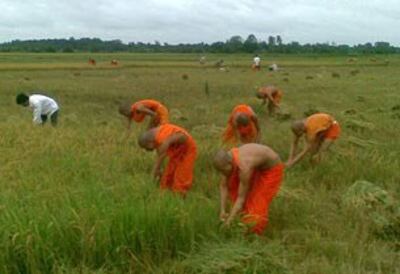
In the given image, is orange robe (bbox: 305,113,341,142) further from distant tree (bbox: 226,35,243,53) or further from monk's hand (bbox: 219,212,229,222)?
distant tree (bbox: 226,35,243,53)

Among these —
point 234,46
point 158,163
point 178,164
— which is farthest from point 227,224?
point 234,46

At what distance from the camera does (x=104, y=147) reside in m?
9.28

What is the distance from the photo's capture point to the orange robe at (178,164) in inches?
281

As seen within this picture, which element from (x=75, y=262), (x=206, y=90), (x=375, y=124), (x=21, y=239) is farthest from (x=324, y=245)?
(x=206, y=90)

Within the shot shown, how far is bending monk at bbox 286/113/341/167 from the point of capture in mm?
9078

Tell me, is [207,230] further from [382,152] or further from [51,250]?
[382,152]

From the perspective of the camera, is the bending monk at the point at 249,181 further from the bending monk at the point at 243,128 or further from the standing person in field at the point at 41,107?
the standing person in field at the point at 41,107

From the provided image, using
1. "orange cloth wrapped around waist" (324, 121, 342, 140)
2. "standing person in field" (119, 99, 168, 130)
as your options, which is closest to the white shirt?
"standing person in field" (119, 99, 168, 130)

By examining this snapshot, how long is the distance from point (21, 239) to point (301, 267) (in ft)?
8.10

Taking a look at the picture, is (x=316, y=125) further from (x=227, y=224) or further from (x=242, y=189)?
(x=227, y=224)

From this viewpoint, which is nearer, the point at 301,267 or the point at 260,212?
the point at 301,267

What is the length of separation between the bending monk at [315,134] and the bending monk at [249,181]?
289 cm

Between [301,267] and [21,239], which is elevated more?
[21,239]

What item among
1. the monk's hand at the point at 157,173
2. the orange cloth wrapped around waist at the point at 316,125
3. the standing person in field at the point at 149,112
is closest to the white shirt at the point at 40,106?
the standing person in field at the point at 149,112
